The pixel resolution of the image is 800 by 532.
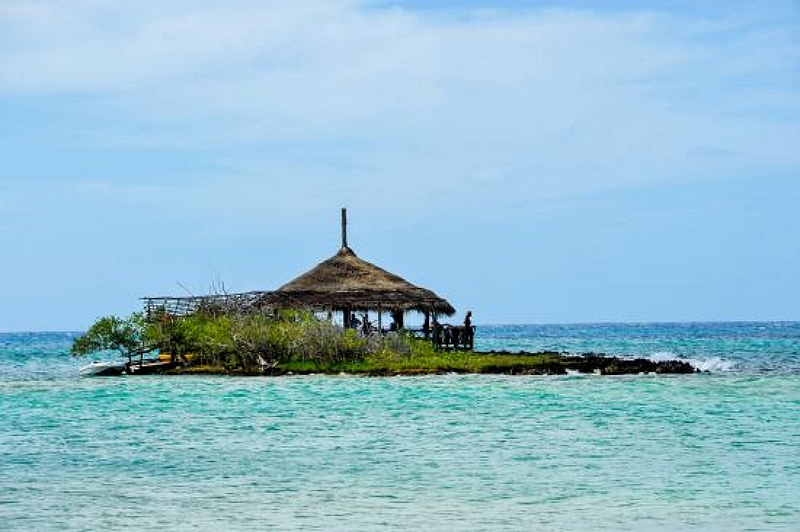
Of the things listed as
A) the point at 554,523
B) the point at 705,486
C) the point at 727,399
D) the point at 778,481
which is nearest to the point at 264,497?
the point at 554,523

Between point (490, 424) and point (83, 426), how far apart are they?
21.2 ft

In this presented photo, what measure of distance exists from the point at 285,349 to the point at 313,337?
34.4 inches

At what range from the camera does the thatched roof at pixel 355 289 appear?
3244 cm

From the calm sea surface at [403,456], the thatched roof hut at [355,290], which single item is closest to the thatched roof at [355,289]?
the thatched roof hut at [355,290]

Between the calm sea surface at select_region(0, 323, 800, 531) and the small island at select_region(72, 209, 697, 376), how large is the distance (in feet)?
6.48

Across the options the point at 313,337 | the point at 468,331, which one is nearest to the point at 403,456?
the point at 313,337

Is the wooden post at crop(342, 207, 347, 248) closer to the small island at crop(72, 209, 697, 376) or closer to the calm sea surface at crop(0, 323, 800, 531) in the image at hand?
the small island at crop(72, 209, 697, 376)

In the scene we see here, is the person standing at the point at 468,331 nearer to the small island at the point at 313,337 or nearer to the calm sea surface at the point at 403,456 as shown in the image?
the small island at the point at 313,337

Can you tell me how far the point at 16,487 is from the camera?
14070 millimetres

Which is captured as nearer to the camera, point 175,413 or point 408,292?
point 175,413

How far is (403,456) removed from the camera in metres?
16.6

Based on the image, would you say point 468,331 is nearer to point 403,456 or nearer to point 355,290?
point 355,290

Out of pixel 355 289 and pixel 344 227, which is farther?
pixel 344 227

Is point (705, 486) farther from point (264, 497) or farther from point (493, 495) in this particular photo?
point (264, 497)
